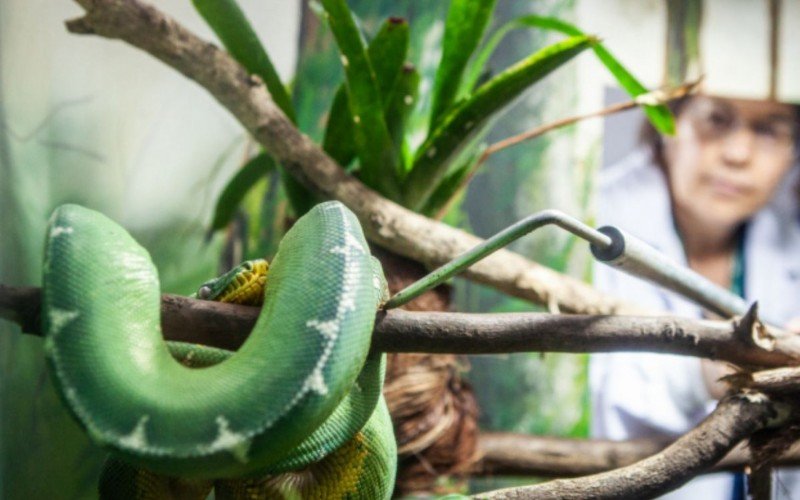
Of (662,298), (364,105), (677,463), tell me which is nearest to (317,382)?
(677,463)

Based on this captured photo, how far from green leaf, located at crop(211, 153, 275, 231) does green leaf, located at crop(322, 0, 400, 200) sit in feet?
1.19

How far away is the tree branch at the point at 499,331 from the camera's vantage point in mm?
1037

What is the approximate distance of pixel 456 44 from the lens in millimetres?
2098

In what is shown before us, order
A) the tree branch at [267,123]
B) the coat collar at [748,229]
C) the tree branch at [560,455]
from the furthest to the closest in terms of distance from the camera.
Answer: the coat collar at [748,229] < the tree branch at [560,455] < the tree branch at [267,123]

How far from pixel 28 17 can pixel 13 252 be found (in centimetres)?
62

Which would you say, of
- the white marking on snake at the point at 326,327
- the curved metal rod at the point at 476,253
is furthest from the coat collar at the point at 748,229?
the white marking on snake at the point at 326,327

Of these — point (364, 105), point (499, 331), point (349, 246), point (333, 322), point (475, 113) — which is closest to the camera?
point (333, 322)

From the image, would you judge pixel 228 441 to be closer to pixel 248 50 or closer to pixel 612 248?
pixel 612 248

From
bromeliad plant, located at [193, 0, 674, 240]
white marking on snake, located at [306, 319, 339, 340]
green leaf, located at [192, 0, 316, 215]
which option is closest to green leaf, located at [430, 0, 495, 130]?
bromeliad plant, located at [193, 0, 674, 240]

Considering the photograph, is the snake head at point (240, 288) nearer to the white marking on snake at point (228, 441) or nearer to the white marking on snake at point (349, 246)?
the white marking on snake at point (349, 246)

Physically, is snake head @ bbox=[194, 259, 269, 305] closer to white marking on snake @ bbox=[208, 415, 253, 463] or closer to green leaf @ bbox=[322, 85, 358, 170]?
white marking on snake @ bbox=[208, 415, 253, 463]

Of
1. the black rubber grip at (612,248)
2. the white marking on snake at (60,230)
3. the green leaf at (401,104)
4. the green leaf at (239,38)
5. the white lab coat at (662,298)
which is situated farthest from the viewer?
the white lab coat at (662,298)

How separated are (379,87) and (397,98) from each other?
7 centimetres

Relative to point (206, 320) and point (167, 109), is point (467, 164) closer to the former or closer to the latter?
point (167, 109)
